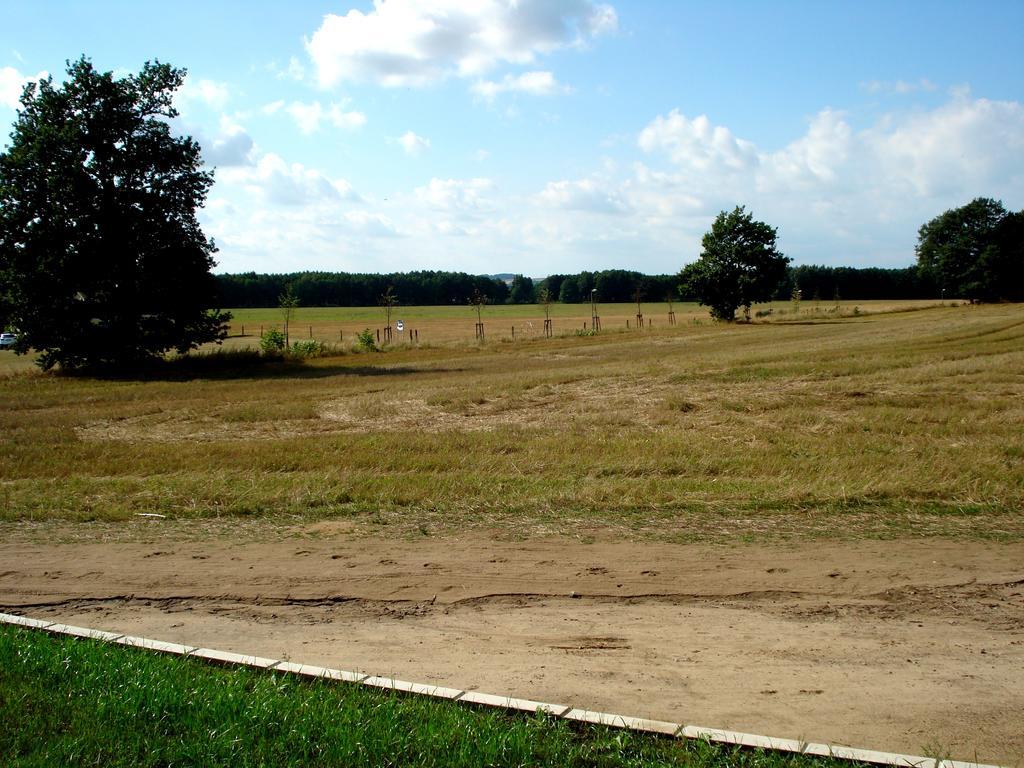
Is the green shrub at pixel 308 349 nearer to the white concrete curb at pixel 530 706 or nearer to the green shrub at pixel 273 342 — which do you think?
the green shrub at pixel 273 342

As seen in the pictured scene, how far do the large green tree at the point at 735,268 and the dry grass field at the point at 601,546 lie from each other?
48.1 meters

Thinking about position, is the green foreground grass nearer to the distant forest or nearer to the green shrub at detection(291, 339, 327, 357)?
the green shrub at detection(291, 339, 327, 357)

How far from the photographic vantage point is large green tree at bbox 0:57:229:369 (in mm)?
31688

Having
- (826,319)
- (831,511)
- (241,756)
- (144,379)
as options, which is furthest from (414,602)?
(826,319)

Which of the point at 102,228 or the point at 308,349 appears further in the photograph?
the point at 308,349

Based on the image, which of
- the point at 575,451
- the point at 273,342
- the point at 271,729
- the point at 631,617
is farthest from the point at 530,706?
the point at 273,342

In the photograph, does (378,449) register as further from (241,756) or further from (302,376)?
(302,376)

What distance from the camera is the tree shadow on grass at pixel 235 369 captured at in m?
32.2

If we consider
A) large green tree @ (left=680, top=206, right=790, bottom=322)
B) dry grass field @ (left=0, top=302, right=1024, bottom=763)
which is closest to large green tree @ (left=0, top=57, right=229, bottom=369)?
dry grass field @ (left=0, top=302, right=1024, bottom=763)

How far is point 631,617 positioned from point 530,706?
185 cm

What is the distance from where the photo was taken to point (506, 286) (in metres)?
154

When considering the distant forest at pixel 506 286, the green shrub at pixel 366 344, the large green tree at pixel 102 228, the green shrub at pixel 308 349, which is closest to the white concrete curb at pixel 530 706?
the large green tree at pixel 102 228

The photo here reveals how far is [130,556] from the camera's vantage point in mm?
8250

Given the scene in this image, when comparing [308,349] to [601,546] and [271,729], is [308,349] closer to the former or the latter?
[601,546]
